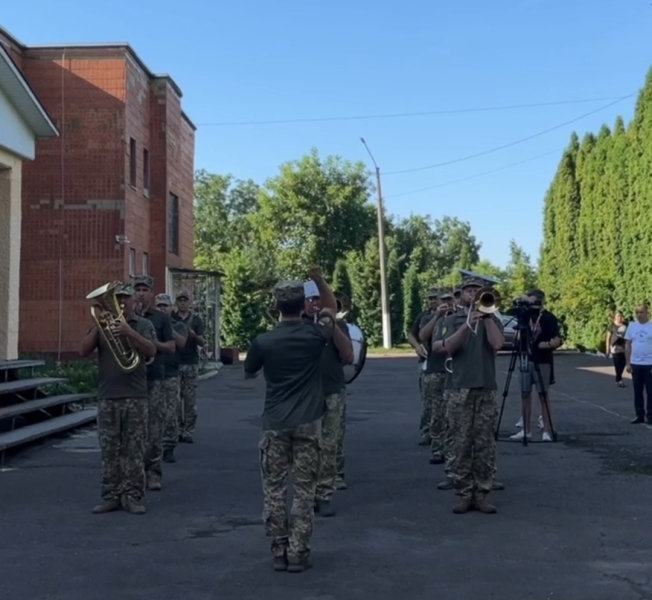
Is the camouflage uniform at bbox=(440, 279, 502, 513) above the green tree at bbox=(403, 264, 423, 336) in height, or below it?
below

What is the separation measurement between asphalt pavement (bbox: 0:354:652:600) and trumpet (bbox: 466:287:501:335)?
1651 mm

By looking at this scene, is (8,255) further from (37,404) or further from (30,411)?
(30,411)

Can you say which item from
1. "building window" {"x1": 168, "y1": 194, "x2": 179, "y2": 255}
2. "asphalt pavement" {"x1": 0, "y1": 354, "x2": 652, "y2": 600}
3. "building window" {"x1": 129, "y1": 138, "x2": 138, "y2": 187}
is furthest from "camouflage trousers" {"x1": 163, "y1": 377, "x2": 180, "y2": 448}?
"building window" {"x1": 168, "y1": 194, "x2": 179, "y2": 255}

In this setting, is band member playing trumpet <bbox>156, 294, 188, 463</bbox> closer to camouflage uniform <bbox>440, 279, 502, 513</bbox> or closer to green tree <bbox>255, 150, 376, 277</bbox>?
camouflage uniform <bbox>440, 279, 502, 513</bbox>

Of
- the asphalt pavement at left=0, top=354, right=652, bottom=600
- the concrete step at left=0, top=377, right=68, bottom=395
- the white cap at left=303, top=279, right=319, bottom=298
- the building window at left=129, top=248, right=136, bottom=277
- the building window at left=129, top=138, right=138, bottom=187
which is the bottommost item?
the asphalt pavement at left=0, top=354, right=652, bottom=600

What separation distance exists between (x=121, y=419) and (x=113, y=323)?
0.85 metres

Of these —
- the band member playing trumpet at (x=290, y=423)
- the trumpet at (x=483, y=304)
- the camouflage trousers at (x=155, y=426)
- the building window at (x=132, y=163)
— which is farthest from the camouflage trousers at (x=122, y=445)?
the building window at (x=132, y=163)

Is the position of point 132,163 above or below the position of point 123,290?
above

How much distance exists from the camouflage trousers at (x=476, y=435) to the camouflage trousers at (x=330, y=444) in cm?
106

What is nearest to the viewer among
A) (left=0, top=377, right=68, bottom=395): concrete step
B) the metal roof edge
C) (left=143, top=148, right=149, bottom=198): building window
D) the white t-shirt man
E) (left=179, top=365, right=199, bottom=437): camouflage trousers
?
(left=179, top=365, right=199, bottom=437): camouflage trousers

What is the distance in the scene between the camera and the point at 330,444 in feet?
29.0

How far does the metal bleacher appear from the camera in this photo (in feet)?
43.5

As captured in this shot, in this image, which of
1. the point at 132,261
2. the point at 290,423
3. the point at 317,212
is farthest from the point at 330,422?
the point at 317,212

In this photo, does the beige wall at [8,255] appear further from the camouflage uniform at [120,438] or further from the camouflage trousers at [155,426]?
the camouflage uniform at [120,438]
